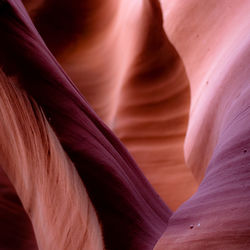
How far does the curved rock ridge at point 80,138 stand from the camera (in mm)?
415

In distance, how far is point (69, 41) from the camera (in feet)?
4.99

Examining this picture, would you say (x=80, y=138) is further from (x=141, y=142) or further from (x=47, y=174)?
(x=141, y=142)

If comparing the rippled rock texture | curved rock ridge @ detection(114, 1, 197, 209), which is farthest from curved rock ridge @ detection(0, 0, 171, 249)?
curved rock ridge @ detection(114, 1, 197, 209)

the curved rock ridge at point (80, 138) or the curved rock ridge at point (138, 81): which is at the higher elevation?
the curved rock ridge at point (80, 138)

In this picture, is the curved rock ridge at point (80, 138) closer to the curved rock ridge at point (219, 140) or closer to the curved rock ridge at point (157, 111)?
the curved rock ridge at point (219, 140)

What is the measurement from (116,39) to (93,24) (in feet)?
0.63

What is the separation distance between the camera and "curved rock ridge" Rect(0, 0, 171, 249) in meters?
0.41

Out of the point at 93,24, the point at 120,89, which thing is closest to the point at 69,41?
the point at 93,24

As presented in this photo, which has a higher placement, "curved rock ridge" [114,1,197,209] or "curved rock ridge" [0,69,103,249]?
"curved rock ridge" [0,69,103,249]

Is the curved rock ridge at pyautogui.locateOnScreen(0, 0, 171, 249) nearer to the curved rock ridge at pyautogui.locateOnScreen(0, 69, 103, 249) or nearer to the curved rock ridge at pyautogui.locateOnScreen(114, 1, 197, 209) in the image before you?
the curved rock ridge at pyautogui.locateOnScreen(0, 69, 103, 249)

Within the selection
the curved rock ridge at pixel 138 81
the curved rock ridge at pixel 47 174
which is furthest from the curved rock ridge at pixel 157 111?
the curved rock ridge at pixel 47 174

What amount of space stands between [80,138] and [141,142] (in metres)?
0.68

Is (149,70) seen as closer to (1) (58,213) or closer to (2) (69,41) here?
(2) (69,41)

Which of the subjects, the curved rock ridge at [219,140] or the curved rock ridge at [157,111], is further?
the curved rock ridge at [157,111]
